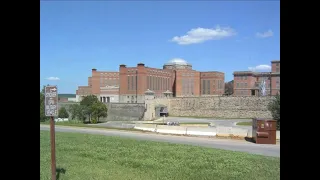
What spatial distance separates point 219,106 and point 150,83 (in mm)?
24664

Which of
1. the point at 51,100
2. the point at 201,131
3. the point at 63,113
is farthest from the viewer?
the point at 63,113

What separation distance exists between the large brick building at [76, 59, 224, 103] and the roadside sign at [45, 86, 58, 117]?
73.3m

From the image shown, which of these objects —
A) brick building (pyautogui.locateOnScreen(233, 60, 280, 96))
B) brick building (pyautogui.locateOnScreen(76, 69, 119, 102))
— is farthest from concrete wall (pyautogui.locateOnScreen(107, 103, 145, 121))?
brick building (pyautogui.locateOnScreen(233, 60, 280, 96))

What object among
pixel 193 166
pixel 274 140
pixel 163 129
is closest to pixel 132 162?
pixel 193 166

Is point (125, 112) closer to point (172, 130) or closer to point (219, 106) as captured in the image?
point (219, 106)

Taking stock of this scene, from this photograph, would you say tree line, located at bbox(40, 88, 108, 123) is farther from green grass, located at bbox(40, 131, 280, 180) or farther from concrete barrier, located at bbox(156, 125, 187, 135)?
green grass, located at bbox(40, 131, 280, 180)

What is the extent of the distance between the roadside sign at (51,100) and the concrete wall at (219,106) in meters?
73.0

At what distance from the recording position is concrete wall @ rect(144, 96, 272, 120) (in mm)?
85938

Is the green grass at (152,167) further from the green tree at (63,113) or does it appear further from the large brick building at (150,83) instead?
the large brick building at (150,83)

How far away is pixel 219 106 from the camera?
91062mm

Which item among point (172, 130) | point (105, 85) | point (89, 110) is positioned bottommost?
point (172, 130)

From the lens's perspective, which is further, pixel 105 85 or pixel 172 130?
pixel 105 85

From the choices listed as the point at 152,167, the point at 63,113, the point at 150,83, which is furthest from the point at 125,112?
the point at 152,167
